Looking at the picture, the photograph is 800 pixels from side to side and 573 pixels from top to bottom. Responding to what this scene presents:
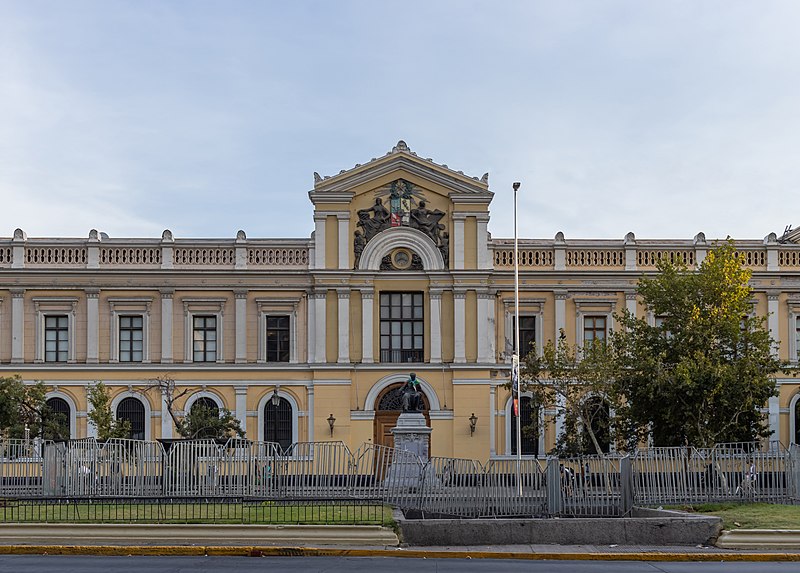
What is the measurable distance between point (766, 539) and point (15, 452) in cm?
1982

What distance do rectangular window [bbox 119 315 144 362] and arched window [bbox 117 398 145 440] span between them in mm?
1958

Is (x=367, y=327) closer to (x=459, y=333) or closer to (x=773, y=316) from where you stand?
(x=459, y=333)

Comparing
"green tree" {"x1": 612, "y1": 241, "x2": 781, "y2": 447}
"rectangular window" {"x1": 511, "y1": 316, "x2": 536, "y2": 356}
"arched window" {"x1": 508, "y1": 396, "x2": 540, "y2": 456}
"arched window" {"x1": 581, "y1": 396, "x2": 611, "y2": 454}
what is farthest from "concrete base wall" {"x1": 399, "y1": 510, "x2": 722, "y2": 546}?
"rectangular window" {"x1": 511, "y1": 316, "x2": 536, "y2": 356}

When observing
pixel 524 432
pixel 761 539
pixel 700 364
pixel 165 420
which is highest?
pixel 700 364

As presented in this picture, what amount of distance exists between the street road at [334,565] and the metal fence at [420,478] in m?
3.47

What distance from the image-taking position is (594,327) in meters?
51.6

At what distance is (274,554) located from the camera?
2211cm

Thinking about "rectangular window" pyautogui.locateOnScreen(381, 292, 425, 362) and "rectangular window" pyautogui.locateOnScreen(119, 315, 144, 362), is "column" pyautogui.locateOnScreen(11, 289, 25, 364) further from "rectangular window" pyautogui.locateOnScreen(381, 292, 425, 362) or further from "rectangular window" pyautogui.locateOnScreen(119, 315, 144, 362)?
"rectangular window" pyautogui.locateOnScreen(381, 292, 425, 362)

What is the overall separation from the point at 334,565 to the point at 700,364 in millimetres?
21405

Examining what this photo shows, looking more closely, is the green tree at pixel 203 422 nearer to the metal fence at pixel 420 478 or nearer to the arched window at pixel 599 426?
the arched window at pixel 599 426

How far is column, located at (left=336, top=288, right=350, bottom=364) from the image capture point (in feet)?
164

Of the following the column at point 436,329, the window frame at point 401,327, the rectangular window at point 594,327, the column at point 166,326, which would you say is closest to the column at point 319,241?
the window frame at point 401,327

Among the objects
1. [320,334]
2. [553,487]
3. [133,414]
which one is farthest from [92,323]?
[553,487]

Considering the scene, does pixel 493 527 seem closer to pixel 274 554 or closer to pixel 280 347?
pixel 274 554
